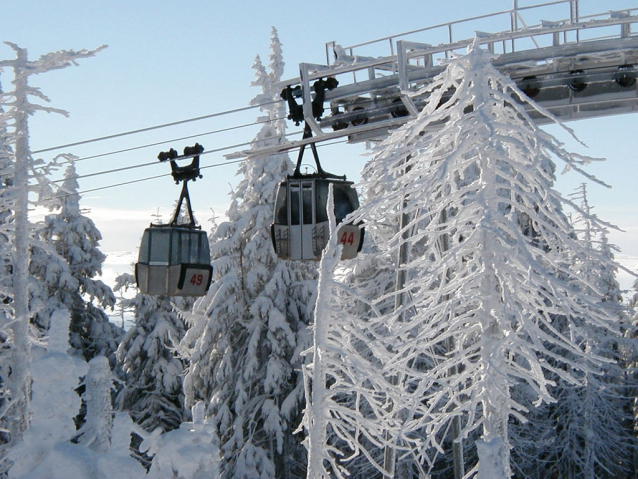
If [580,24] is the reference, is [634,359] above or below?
below

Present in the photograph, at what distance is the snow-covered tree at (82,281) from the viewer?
29.3 m

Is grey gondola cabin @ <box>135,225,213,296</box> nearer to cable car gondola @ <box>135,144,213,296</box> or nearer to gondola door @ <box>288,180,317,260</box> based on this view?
cable car gondola @ <box>135,144,213,296</box>

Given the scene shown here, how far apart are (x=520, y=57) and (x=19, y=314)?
34.1 ft

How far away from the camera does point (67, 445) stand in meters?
7.06

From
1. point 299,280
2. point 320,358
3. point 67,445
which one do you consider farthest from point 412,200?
point 299,280

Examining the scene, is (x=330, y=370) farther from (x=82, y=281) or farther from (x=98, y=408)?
(x=82, y=281)

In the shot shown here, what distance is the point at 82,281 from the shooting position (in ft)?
98.2

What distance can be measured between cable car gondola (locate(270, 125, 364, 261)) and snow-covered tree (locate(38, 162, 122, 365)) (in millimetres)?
19355

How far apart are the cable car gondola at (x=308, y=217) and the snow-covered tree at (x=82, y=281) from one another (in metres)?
19.4

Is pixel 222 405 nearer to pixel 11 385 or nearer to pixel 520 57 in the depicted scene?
pixel 11 385

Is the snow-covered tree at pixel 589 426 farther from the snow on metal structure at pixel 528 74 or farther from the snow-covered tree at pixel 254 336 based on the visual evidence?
the snow on metal structure at pixel 528 74

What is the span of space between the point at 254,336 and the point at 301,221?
1154 cm

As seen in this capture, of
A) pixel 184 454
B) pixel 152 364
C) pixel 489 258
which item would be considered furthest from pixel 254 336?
pixel 489 258

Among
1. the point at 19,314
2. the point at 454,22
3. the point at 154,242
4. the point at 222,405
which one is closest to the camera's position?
the point at 454,22
